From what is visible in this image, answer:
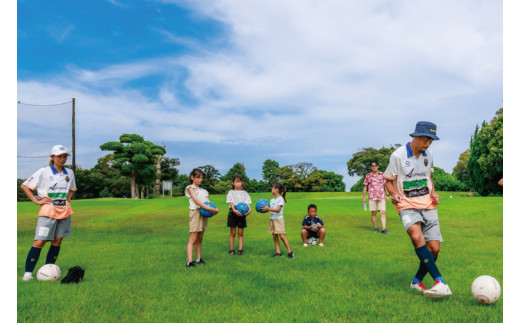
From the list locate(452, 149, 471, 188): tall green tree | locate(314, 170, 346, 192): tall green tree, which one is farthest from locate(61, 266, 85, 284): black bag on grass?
locate(452, 149, 471, 188): tall green tree

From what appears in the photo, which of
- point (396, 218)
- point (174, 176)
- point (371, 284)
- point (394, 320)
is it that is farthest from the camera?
point (174, 176)

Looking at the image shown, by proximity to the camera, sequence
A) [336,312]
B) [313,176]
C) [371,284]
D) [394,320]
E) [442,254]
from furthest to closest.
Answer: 1. [313,176]
2. [442,254]
3. [371,284]
4. [336,312]
5. [394,320]

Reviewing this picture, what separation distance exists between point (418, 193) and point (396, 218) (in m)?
13.9

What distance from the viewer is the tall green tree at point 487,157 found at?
35.5 meters

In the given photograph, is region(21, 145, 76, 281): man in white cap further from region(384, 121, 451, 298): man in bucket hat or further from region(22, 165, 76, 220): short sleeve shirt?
region(384, 121, 451, 298): man in bucket hat

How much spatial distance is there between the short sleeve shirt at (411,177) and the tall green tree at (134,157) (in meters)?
51.4

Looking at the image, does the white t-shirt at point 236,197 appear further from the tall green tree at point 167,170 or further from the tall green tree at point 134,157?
the tall green tree at point 167,170

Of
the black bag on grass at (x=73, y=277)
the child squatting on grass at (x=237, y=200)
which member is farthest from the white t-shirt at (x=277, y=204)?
the black bag on grass at (x=73, y=277)

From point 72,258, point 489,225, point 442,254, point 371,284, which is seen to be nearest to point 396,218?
point 489,225

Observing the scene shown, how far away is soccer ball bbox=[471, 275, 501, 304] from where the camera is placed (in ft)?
17.1

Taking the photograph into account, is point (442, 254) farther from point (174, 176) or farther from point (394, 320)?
point (174, 176)

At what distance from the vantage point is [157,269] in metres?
7.98

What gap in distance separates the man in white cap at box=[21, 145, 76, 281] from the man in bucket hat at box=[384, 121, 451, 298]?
20.6 feet

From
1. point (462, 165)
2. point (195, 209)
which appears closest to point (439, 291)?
point (195, 209)
